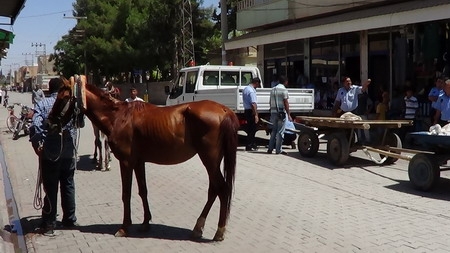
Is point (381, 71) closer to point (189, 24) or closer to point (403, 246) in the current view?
point (403, 246)

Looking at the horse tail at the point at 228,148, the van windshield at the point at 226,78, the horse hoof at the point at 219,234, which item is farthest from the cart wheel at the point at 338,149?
the van windshield at the point at 226,78

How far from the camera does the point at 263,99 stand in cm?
1400

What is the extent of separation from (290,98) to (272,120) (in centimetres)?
178

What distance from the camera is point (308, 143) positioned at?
12.1 meters

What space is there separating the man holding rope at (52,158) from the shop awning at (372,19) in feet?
35.1

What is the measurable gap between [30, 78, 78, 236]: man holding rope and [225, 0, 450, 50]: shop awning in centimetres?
1071

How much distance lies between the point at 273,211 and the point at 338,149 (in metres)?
3.87

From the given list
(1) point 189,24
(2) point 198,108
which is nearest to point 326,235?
(2) point 198,108

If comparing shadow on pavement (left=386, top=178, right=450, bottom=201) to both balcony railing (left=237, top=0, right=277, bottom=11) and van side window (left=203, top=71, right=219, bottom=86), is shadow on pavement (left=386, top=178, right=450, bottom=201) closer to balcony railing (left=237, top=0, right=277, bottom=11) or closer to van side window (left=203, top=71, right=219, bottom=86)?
van side window (left=203, top=71, right=219, bottom=86)

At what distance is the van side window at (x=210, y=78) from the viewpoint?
15.9m

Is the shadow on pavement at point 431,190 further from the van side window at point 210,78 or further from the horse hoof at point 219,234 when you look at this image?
the van side window at point 210,78

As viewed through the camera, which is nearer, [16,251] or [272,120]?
[16,251]

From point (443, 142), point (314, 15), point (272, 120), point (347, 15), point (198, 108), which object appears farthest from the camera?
→ point (314, 15)

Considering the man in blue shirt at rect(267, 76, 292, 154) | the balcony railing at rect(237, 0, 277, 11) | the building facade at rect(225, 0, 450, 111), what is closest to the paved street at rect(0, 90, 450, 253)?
the man in blue shirt at rect(267, 76, 292, 154)
